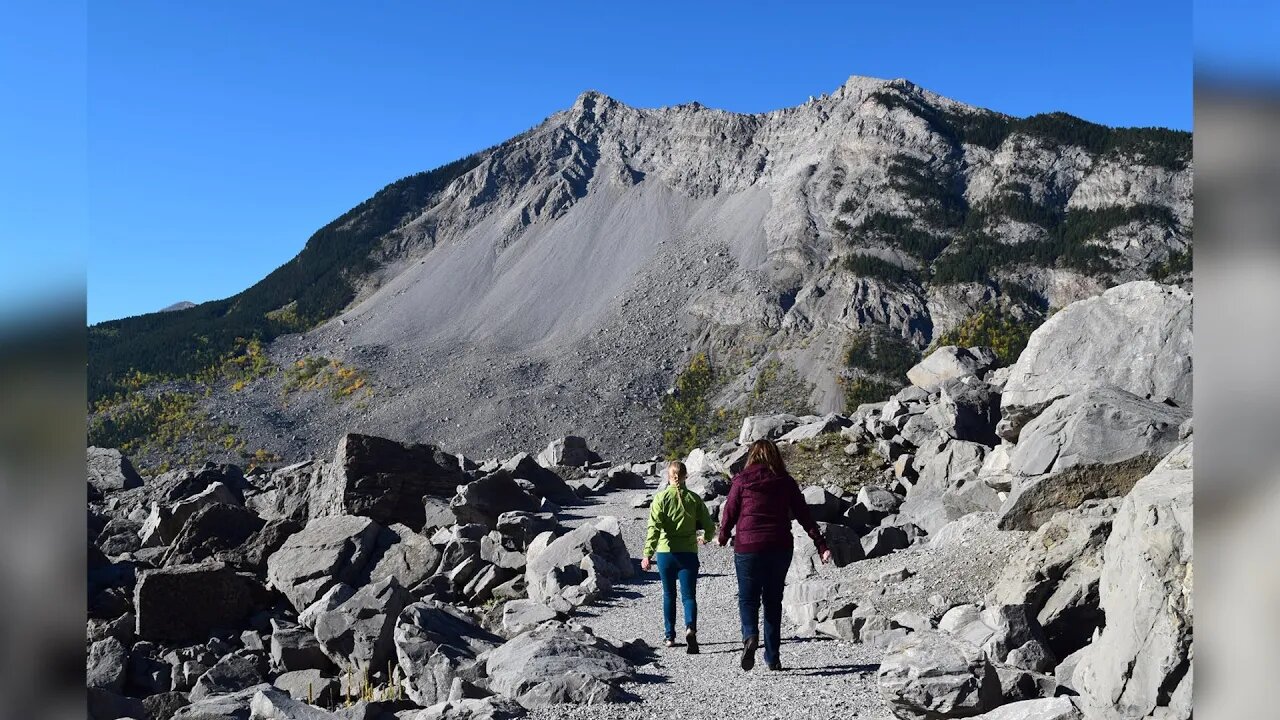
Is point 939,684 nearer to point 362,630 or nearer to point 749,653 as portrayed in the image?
point 749,653

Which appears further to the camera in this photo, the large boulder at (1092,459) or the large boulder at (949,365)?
the large boulder at (949,365)

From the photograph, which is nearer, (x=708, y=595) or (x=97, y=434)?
(x=708, y=595)

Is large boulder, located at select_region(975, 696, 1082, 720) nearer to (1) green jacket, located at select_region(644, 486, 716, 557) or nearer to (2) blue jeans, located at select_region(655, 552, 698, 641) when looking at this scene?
(2) blue jeans, located at select_region(655, 552, 698, 641)

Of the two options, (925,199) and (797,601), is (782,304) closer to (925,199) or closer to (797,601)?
(925,199)

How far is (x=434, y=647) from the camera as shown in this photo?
35.4 ft

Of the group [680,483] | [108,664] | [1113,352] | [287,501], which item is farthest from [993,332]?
[108,664]

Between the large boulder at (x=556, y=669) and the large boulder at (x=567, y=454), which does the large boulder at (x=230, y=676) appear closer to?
the large boulder at (x=556, y=669)

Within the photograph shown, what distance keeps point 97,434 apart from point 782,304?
6851cm

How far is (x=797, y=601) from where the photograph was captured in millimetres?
11922

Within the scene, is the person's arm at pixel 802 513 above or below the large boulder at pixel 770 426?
below

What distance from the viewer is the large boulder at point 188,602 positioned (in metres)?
14.5

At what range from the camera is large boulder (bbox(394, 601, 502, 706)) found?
10.2 m

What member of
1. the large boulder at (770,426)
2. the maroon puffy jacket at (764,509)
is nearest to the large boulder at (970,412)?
the large boulder at (770,426)
